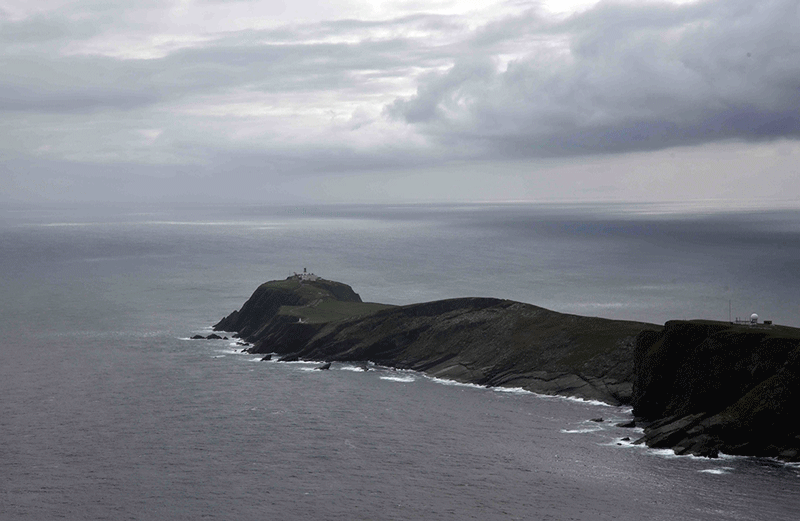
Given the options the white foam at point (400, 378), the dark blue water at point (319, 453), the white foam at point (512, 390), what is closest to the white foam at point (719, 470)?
the dark blue water at point (319, 453)

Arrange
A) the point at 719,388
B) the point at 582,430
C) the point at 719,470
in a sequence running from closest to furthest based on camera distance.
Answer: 1. the point at 719,470
2. the point at 719,388
3. the point at 582,430

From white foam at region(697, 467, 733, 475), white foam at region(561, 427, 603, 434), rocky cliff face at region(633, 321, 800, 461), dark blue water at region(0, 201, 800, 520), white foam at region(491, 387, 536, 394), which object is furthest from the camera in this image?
white foam at region(491, 387, 536, 394)

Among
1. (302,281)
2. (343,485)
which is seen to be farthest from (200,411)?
(302,281)

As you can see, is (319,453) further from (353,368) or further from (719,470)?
(353,368)

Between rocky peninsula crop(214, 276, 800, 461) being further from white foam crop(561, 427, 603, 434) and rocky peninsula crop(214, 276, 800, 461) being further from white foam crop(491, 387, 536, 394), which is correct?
white foam crop(561, 427, 603, 434)

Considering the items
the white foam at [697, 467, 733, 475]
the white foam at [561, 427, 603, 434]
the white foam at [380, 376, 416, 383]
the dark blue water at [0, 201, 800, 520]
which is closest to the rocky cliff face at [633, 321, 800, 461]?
the dark blue water at [0, 201, 800, 520]

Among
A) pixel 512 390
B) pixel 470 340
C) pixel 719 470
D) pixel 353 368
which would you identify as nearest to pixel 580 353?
pixel 512 390
